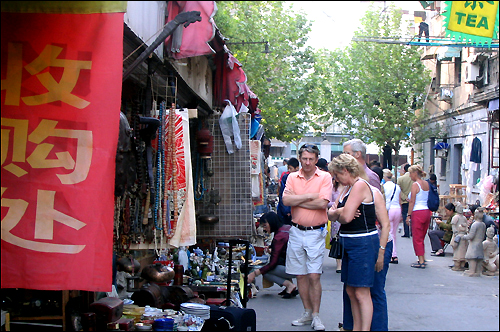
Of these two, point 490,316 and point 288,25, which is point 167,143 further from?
point 288,25

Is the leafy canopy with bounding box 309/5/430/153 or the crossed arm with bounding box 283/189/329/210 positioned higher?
the leafy canopy with bounding box 309/5/430/153

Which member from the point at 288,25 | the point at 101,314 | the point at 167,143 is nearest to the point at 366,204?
the point at 167,143

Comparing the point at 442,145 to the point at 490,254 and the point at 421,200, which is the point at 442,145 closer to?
the point at 421,200

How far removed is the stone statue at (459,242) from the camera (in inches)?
385

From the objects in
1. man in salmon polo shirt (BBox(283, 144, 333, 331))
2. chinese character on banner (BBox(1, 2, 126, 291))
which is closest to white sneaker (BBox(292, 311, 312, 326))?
man in salmon polo shirt (BBox(283, 144, 333, 331))

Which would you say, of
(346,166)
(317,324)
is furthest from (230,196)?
(346,166)

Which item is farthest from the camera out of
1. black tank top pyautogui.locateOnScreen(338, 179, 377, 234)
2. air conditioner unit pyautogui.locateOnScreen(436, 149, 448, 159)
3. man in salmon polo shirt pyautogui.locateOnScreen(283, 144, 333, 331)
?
air conditioner unit pyautogui.locateOnScreen(436, 149, 448, 159)

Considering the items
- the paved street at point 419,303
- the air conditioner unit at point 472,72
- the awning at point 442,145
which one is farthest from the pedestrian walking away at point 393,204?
the awning at point 442,145

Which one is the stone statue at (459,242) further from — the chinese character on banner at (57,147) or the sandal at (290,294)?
the chinese character on banner at (57,147)

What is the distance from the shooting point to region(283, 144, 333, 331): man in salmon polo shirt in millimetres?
6133

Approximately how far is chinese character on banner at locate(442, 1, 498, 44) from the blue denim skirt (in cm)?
463

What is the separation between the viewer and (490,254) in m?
9.32

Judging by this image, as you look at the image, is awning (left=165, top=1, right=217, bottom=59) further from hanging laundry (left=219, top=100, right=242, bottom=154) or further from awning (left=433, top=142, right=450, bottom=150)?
awning (left=433, top=142, right=450, bottom=150)

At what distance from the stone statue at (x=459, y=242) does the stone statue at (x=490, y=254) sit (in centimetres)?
47
